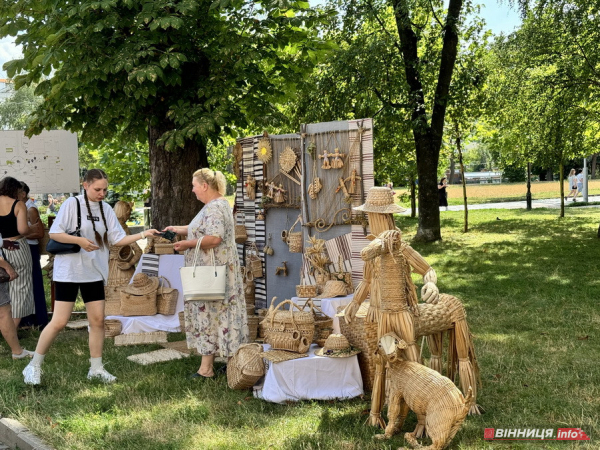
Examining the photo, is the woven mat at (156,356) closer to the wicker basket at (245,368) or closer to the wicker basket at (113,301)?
the wicker basket at (113,301)

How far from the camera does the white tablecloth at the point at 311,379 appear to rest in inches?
207

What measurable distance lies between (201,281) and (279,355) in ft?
3.08

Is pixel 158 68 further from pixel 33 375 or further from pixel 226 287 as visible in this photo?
pixel 33 375

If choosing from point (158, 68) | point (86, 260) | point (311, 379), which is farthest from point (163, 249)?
point (311, 379)

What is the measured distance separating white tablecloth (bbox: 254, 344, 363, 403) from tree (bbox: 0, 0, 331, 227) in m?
4.13

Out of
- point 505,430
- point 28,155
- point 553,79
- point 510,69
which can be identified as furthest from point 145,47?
point 510,69

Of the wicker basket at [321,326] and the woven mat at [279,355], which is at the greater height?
the wicker basket at [321,326]

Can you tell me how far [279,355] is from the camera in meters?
5.38

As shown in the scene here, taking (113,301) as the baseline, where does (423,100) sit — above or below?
above

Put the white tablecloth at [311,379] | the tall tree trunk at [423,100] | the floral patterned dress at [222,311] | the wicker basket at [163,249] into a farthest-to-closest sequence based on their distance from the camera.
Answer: the tall tree trunk at [423,100] → the wicker basket at [163,249] → the floral patterned dress at [222,311] → the white tablecloth at [311,379]

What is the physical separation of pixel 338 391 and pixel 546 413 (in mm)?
1593

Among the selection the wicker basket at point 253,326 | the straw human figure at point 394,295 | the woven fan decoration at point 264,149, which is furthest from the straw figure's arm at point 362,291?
the woven fan decoration at point 264,149

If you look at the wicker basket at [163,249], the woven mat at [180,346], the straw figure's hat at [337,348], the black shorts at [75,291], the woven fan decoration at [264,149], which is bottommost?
the woven mat at [180,346]

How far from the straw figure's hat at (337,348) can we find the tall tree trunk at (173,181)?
4.58 meters
